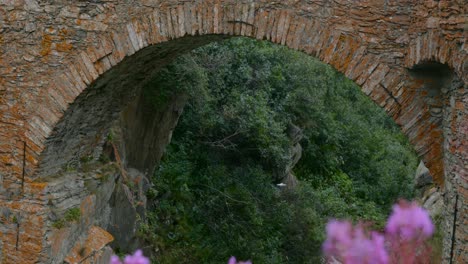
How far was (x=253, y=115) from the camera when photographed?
9.54m

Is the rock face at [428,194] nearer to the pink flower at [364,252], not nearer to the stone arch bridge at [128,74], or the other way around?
the stone arch bridge at [128,74]

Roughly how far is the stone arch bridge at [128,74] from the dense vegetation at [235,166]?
2.24 meters

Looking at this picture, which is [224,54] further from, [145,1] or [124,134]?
[145,1]

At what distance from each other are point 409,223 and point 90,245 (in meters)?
5.48

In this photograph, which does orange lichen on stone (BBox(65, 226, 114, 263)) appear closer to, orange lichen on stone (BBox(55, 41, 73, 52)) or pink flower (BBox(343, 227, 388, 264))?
orange lichen on stone (BBox(55, 41, 73, 52))

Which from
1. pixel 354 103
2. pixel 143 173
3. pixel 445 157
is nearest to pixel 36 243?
pixel 143 173

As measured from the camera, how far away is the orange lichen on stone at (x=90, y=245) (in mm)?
6148

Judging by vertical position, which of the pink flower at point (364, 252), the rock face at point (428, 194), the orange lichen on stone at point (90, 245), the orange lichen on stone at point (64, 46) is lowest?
the orange lichen on stone at point (90, 245)

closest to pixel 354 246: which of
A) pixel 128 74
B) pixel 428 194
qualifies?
pixel 128 74

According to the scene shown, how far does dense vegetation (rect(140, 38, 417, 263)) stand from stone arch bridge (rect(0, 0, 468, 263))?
2.24 metres

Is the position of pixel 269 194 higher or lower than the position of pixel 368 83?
lower

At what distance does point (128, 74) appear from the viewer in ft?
19.6

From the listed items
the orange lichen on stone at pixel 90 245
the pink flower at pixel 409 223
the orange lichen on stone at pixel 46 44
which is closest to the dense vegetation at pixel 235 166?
the orange lichen on stone at pixel 90 245

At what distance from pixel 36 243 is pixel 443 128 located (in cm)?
390
